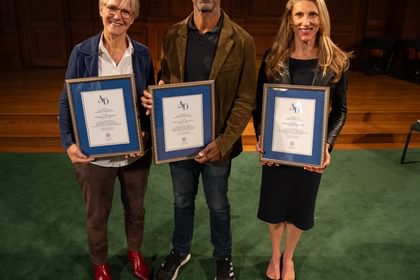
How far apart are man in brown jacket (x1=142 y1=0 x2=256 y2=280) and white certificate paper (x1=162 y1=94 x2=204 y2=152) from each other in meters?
0.06

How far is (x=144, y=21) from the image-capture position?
21.9ft

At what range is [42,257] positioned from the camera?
2.20 meters

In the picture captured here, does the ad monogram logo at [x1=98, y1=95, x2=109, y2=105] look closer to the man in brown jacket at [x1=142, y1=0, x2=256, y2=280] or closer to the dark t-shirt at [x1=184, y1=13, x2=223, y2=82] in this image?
the man in brown jacket at [x1=142, y1=0, x2=256, y2=280]

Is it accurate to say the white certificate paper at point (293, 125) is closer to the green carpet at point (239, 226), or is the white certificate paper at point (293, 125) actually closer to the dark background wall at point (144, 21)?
the green carpet at point (239, 226)

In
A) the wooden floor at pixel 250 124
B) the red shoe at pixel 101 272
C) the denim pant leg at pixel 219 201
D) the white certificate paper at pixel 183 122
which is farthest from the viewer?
the wooden floor at pixel 250 124

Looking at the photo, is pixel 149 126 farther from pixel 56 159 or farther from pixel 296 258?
pixel 56 159

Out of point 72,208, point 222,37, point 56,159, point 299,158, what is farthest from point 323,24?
point 56,159

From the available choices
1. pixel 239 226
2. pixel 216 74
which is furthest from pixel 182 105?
pixel 239 226

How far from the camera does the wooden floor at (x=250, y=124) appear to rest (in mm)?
3912

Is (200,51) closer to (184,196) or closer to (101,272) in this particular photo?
(184,196)

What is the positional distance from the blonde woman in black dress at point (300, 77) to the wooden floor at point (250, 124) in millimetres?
2147

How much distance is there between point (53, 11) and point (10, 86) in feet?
5.86

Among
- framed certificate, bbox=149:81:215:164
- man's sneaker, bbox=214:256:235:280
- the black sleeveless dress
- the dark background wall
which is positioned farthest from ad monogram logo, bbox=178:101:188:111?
the dark background wall

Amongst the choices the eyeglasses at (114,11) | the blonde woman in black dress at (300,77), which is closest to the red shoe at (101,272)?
the blonde woman in black dress at (300,77)
